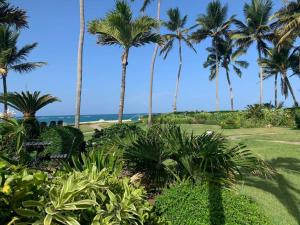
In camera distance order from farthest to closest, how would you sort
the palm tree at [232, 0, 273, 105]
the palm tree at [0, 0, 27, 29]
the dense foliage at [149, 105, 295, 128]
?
the palm tree at [232, 0, 273, 105], the dense foliage at [149, 105, 295, 128], the palm tree at [0, 0, 27, 29]

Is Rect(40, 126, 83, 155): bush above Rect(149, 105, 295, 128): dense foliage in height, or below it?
below

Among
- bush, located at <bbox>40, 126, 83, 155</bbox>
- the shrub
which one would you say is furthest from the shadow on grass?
bush, located at <bbox>40, 126, 83, 155</bbox>

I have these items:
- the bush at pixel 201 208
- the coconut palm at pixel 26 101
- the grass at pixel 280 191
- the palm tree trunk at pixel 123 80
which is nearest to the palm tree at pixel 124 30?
the palm tree trunk at pixel 123 80

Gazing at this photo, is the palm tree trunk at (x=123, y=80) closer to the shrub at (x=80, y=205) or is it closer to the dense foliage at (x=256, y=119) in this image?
the dense foliage at (x=256, y=119)

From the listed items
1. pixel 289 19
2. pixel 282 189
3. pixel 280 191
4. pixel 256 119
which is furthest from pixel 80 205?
pixel 289 19

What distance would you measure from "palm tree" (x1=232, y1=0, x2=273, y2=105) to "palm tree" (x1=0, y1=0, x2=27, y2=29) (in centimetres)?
3023

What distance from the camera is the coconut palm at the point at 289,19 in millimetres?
29158

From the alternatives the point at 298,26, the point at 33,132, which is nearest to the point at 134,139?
the point at 33,132

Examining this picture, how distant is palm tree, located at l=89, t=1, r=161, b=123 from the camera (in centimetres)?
1562

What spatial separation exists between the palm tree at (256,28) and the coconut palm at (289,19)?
4.83 meters

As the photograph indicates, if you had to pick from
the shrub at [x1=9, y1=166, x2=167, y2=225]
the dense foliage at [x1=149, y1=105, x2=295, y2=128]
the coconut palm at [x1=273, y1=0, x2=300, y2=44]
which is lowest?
the shrub at [x1=9, y1=166, x2=167, y2=225]

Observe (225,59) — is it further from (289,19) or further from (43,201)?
(43,201)

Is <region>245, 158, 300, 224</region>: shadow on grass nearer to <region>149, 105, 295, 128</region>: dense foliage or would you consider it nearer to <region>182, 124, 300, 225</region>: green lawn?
<region>182, 124, 300, 225</region>: green lawn

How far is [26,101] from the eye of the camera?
12.2m
